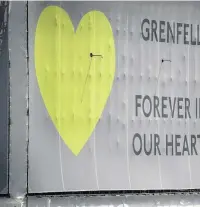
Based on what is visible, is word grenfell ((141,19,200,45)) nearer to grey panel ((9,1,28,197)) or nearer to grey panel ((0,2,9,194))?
grey panel ((9,1,28,197))

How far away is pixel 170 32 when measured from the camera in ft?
17.7

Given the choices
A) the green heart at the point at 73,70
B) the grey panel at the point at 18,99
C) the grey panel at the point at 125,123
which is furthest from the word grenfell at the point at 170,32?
the grey panel at the point at 18,99

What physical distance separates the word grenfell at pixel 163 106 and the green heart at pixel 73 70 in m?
0.30

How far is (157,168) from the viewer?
17.3 ft

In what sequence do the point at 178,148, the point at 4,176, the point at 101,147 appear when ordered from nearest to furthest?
the point at 4,176 < the point at 101,147 < the point at 178,148

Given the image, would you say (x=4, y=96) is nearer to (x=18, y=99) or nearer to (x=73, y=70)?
(x=18, y=99)

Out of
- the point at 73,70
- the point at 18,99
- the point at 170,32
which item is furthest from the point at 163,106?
the point at 18,99

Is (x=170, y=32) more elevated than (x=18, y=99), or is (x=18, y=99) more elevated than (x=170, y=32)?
(x=170, y=32)

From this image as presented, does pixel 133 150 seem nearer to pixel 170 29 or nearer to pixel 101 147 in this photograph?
pixel 101 147

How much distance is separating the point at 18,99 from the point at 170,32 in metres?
1.39

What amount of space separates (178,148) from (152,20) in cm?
103

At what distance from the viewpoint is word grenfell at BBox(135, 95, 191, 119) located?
5.24 meters

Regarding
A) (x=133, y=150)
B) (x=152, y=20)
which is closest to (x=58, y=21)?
(x=152, y=20)

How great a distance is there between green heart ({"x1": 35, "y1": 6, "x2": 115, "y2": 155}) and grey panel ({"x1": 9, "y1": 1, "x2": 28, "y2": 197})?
0.39 feet
